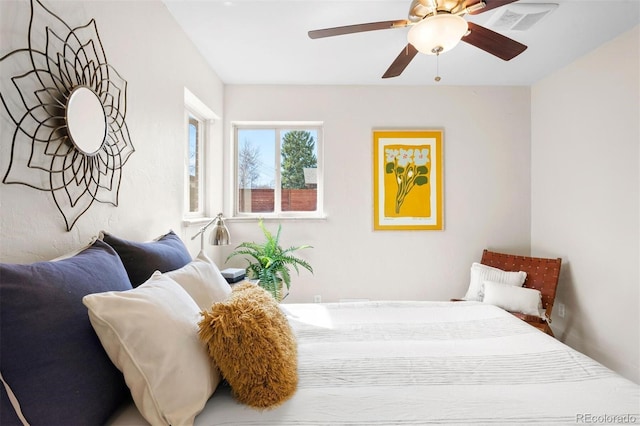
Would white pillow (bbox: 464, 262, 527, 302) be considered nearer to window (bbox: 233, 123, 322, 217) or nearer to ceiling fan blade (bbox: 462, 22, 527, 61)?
window (bbox: 233, 123, 322, 217)

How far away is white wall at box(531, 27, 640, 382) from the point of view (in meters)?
2.34

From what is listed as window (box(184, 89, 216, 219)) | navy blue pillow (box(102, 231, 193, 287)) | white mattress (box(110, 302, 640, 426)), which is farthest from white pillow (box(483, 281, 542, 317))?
window (box(184, 89, 216, 219))

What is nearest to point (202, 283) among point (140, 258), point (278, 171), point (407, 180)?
point (140, 258)

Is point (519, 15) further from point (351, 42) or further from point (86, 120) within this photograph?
point (86, 120)

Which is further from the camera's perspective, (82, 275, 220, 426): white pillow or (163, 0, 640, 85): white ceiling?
(163, 0, 640, 85): white ceiling

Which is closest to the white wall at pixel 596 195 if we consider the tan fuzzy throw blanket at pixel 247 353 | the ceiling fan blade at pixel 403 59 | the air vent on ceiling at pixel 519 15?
the air vent on ceiling at pixel 519 15

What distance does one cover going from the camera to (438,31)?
151cm

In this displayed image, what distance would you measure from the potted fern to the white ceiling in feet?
5.01

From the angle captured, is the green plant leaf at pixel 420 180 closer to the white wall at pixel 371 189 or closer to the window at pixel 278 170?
the white wall at pixel 371 189

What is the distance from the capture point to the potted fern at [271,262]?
2944mm

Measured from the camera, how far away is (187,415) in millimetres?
896

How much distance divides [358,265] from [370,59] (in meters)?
1.95

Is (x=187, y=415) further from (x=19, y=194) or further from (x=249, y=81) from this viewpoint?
(x=249, y=81)

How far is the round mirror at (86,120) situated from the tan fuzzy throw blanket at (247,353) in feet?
Result: 2.80
